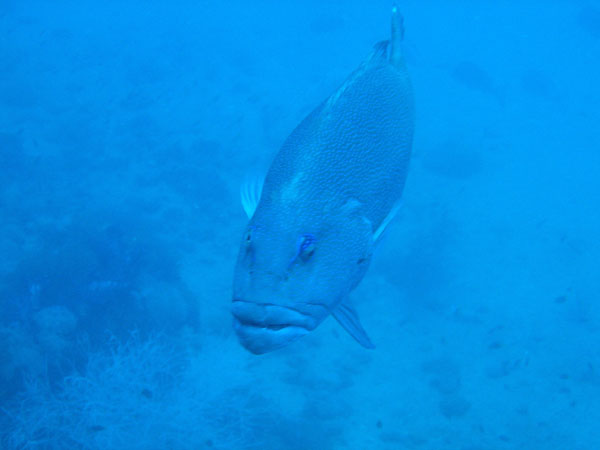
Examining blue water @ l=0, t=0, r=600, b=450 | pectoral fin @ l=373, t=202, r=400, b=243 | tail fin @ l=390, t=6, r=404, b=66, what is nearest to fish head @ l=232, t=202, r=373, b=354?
pectoral fin @ l=373, t=202, r=400, b=243

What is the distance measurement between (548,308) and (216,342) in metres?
7.36

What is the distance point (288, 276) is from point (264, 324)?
15 cm

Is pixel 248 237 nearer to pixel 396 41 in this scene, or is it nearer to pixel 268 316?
pixel 268 316

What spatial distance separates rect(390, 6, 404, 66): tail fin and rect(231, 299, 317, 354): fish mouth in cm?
130

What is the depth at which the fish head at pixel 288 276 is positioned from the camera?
45.4 inches

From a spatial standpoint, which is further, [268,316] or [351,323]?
[351,323]

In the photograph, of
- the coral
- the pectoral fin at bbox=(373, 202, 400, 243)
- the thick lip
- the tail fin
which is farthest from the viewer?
the coral

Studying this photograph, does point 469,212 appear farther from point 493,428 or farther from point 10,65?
point 10,65

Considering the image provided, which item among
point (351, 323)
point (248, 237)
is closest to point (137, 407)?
point (351, 323)

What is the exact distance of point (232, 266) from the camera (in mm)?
8836

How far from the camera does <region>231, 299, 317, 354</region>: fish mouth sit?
1143 millimetres

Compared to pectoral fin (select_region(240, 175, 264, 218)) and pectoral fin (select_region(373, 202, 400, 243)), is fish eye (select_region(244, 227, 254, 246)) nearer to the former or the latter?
pectoral fin (select_region(240, 175, 264, 218))

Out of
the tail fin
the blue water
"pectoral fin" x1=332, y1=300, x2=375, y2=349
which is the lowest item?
the blue water

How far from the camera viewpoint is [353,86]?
5.25 ft
